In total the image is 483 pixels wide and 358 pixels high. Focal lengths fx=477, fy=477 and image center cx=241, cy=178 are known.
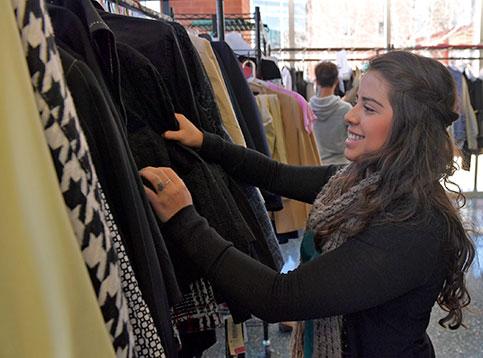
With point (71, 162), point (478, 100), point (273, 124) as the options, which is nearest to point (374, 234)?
point (71, 162)

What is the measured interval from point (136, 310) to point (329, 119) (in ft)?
9.03

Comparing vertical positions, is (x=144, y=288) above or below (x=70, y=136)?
below

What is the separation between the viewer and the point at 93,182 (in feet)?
1.64

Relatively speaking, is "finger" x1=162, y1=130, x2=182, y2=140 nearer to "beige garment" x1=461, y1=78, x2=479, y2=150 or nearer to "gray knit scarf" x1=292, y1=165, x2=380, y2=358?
"gray knit scarf" x1=292, y1=165, x2=380, y2=358

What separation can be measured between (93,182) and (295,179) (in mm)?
977

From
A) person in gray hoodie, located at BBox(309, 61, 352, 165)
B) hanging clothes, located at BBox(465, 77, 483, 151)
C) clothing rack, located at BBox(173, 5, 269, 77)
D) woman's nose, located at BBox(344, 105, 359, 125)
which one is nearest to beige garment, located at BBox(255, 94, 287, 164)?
clothing rack, located at BBox(173, 5, 269, 77)

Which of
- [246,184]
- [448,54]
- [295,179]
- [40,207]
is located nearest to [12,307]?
[40,207]

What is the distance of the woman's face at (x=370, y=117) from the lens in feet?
3.39

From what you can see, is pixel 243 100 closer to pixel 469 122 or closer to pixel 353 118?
pixel 353 118

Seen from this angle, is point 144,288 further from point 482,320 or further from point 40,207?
point 482,320

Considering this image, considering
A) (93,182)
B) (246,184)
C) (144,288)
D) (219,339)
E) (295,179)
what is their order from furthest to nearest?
(219,339) → (295,179) → (246,184) → (144,288) → (93,182)

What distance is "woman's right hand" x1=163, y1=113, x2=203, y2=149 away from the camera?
3.18 ft

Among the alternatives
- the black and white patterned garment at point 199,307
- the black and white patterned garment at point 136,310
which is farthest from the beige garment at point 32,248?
the black and white patterned garment at point 199,307

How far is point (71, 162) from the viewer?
1.53ft
